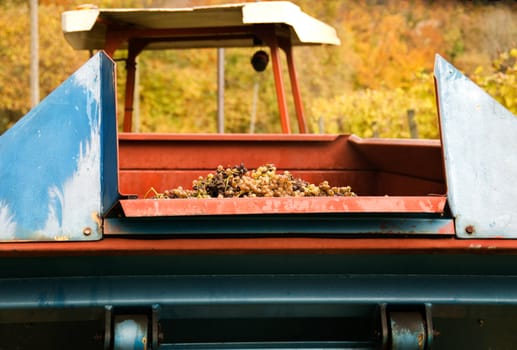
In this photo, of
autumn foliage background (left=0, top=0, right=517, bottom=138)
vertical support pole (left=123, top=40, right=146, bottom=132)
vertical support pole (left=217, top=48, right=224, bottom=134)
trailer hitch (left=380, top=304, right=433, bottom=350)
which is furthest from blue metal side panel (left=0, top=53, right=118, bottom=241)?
vertical support pole (left=217, top=48, right=224, bottom=134)

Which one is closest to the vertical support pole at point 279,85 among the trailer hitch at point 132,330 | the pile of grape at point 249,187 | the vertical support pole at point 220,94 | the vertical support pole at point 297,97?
the vertical support pole at point 297,97

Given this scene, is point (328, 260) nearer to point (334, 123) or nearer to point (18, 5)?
point (18, 5)

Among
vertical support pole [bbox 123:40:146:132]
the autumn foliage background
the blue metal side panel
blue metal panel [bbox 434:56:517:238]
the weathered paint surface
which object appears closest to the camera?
the weathered paint surface

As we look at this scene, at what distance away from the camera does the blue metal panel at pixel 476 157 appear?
230 centimetres

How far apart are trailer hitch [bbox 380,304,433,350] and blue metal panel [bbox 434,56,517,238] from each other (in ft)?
0.91

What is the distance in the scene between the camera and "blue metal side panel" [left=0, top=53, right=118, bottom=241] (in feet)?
7.19

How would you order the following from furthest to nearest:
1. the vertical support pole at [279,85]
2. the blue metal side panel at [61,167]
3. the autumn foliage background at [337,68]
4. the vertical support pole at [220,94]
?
the autumn foliage background at [337,68] < the vertical support pole at [220,94] < the vertical support pole at [279,85] < the blue metal side panel at [61,167]

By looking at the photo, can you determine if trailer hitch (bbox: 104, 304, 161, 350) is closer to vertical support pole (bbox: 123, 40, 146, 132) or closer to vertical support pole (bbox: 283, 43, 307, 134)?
vertical support pole (bbox: 283, 43, 307, 134)

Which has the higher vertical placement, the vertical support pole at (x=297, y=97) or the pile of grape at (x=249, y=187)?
the vertical support pole at (x=297, y=97)

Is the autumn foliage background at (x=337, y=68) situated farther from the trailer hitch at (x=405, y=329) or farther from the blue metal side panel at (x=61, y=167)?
the blue metal side panel at (x=61, y=167)

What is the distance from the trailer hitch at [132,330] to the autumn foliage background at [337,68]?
9.72 meters

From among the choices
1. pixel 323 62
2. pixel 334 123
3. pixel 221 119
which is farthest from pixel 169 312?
pixel 323 62

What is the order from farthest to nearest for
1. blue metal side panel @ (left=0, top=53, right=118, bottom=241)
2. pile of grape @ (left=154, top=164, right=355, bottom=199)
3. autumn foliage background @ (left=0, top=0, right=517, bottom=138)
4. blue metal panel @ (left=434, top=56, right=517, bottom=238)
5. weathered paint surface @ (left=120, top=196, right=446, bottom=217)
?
autumn foliage background @ (left=0, top=0, right=517, bottom=138)
pile of grape @ (left=154, top=164, right=355, bottom=199)
blue metal panel @ (left=434, top=56, right=517, bottom=238)
blue metal side panel @ (left=0, top=53, right=118, bottom=241)
weathered paint surface @ (left=120, top=196, right=446, bottom=217)

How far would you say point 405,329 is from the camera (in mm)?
2254
